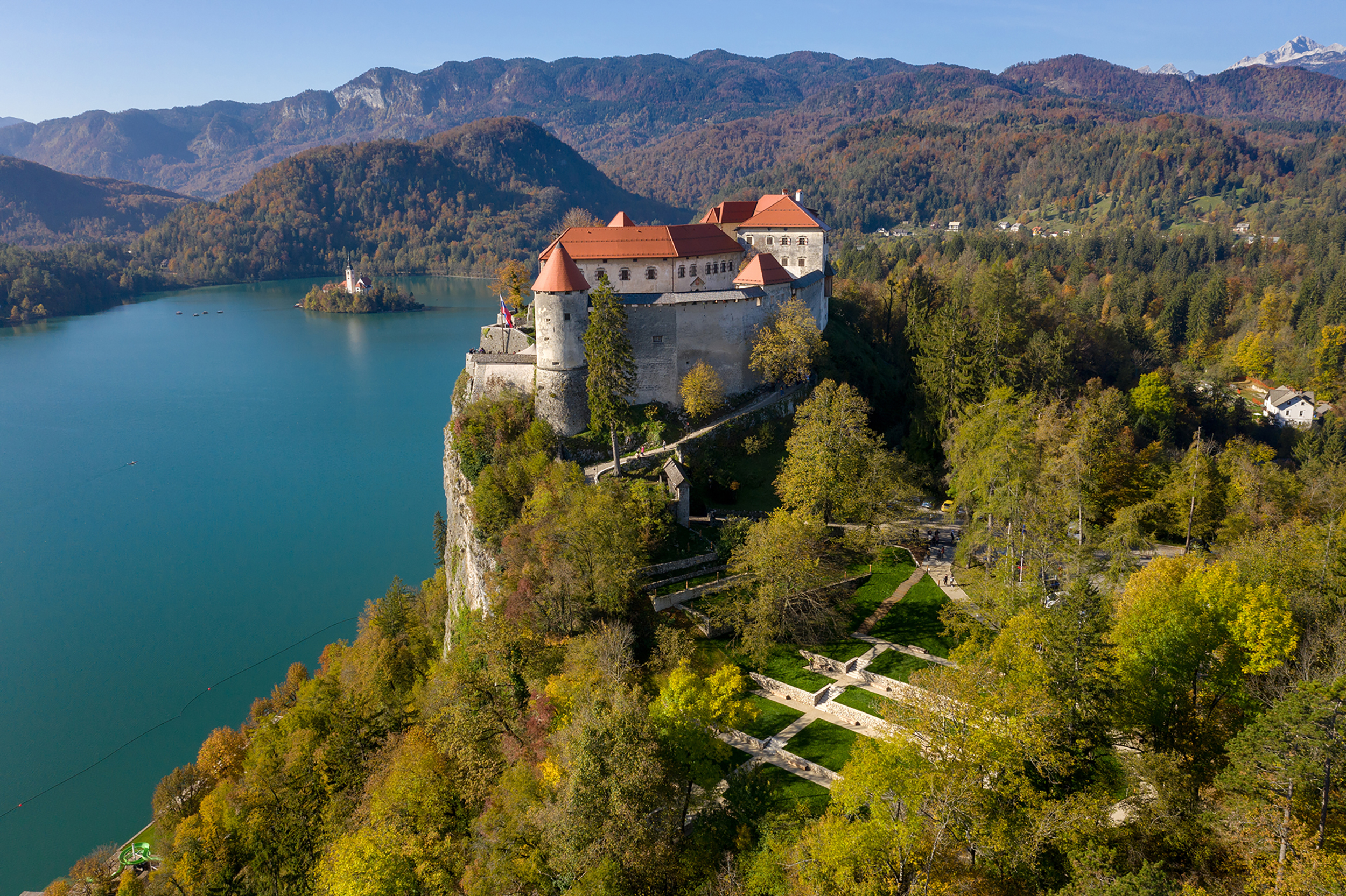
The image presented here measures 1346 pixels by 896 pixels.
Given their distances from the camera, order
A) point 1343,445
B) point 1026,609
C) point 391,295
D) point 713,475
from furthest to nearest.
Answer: point 391,295, point 1343,445, point 713,475, point 1026,609

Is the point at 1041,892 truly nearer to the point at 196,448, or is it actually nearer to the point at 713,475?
the point at 713,475

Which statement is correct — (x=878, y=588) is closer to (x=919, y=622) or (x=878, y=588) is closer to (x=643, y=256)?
(x=919, y=622)

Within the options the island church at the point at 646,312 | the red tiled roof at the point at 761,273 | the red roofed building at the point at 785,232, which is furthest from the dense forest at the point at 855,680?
the red roofed building at the point at 785,232

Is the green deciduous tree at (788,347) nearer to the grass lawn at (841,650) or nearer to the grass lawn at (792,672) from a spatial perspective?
the grass lawn at (841,650)

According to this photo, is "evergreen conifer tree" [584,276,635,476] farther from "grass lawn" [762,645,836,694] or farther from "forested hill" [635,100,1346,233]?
"forested hill" [635,100,1346,233]

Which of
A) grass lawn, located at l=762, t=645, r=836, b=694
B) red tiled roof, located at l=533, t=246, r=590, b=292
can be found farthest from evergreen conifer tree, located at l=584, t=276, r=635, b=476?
grass lawn, located at l=762, t=645, r=836, b=694

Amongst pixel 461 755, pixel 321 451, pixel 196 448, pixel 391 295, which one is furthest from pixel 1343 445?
pixel 391 295

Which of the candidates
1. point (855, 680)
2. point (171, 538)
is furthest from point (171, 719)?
point (855, 680)
